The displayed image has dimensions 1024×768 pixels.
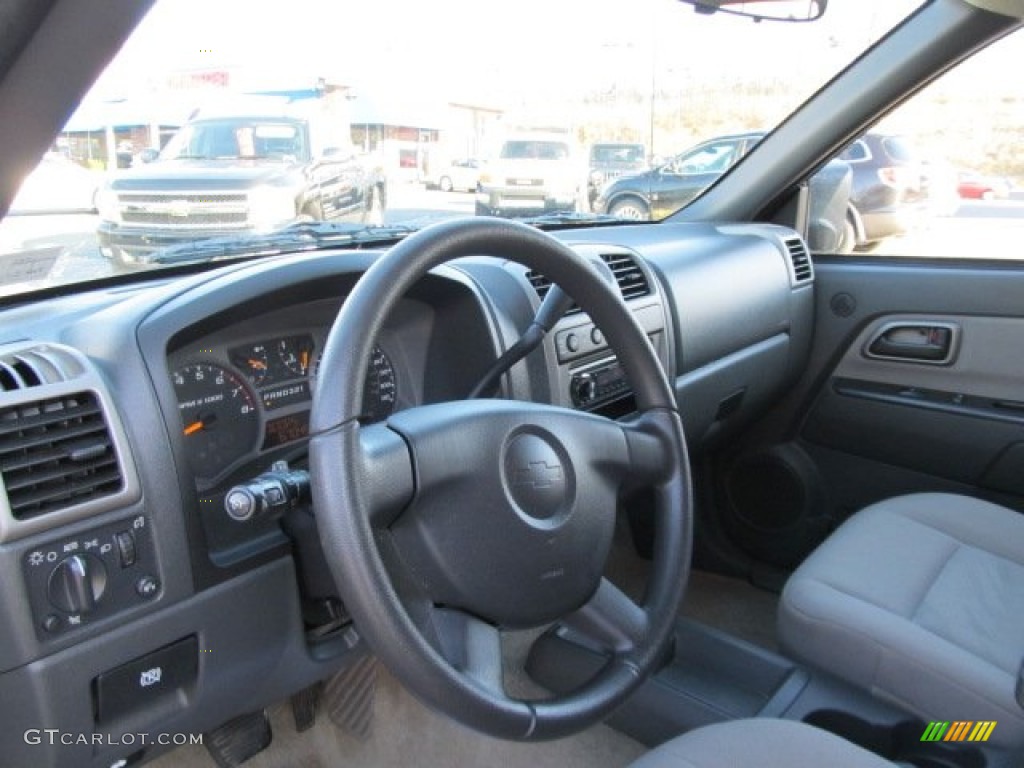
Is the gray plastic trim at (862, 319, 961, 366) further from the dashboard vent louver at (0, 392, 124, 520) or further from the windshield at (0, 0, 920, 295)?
the dashboard vent louver at (0, 392, 124, 520)

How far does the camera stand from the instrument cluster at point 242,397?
54.2 inches

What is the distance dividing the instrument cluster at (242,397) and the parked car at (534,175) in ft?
3.48

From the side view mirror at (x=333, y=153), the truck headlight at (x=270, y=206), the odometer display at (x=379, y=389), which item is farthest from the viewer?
the side view mirror at (x=333, y=153)

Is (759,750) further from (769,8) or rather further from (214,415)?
(769,8)

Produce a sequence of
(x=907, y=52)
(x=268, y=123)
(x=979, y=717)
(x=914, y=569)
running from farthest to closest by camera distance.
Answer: (x=907, y=52) < (x=268, y=123) < (x=914, y=569) < (x=979, y=717)

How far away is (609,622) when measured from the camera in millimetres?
1340

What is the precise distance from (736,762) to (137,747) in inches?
33.4

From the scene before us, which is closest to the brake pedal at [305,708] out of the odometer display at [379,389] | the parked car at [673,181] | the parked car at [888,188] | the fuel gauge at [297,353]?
the odometer display at [379,389]

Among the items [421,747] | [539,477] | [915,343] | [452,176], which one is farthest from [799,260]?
[539,477]

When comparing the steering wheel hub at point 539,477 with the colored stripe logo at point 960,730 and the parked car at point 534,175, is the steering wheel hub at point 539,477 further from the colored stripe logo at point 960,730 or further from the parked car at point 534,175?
the parked car at point 534,175

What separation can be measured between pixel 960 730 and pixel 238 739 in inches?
50.7

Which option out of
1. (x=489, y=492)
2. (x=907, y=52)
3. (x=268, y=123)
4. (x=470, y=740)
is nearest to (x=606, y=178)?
(x=907, y=52)

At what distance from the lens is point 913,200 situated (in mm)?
2869

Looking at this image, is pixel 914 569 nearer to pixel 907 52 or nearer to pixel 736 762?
pixel 736 762
